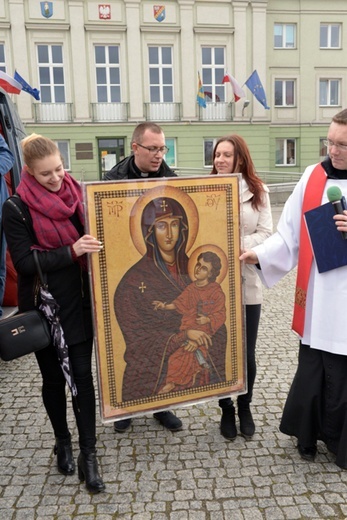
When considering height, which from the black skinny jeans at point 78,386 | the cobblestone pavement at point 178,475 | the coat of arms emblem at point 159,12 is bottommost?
the cobblestone pavement at point 178,475

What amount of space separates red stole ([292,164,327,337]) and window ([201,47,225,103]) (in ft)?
76.2

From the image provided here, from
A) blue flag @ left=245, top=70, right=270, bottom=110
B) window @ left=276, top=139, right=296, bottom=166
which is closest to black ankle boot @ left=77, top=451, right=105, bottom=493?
blue flag @ left=245, top=70, right=270, bottom=110

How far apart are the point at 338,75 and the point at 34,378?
27003 millimetres

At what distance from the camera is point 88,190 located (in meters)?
2.53

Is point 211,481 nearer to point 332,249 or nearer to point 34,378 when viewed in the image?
point 332,249

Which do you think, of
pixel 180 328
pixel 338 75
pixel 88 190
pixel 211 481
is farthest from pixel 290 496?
pixel 338 75

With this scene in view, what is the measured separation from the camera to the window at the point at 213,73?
24500mm

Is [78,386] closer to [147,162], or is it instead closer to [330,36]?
[147,162]

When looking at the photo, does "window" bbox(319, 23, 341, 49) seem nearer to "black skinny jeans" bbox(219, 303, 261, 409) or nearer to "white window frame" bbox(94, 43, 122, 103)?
"white window frame" bbox(94, 43, 122, 103)

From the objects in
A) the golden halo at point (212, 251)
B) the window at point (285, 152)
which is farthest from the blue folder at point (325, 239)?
the window at point (285, 152)

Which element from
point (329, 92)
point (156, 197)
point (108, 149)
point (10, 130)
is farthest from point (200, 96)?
point (156, 197)

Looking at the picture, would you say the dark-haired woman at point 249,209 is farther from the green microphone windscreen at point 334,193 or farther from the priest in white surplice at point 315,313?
the green microphone windscreen at point 334,193

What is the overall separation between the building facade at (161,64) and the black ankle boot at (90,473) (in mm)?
21854

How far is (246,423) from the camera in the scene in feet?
11.1
